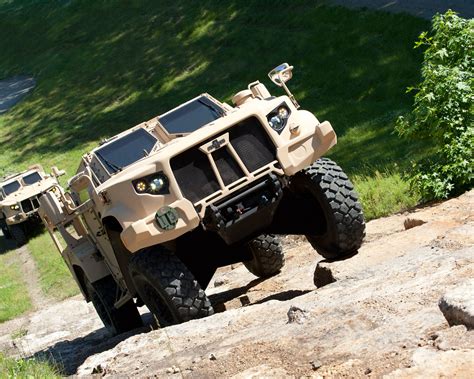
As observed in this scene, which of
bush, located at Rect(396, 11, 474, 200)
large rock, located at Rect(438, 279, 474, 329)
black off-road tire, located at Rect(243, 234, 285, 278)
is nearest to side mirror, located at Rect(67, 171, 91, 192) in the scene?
black off-road tire, located at Rect(243, 234, 285, 278)

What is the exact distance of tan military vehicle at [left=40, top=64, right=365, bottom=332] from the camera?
901 centimetres

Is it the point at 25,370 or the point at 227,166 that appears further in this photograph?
the point at 227,166

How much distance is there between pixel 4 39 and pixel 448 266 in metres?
52.9

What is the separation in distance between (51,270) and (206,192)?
47.3 feet

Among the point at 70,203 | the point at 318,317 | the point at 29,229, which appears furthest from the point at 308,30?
the point at 318,317

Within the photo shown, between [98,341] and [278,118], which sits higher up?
[278,118]

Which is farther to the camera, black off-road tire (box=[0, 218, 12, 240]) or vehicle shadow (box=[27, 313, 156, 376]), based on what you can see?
black off-road tire (box=[0, 218, 12, 240])

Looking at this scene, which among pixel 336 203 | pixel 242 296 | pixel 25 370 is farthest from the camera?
pixel 242 296

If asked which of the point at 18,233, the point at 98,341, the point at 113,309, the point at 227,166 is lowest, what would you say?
the point at 98,341

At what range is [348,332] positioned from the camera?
5.94 meters

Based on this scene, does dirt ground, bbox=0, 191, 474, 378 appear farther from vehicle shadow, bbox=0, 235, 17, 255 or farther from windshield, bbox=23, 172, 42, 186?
windshield, bbox=23, 172, 42, 186

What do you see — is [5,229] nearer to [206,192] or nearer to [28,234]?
[28,234]

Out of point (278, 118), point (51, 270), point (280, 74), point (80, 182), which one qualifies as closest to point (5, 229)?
point (51, 270)


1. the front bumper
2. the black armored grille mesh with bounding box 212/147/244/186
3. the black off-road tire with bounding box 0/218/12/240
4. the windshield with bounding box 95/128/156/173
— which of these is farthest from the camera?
the black off-road tire with bounding box 0/218/12/240
